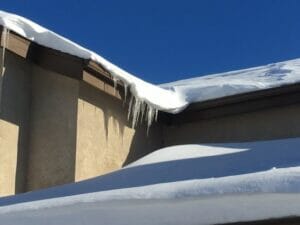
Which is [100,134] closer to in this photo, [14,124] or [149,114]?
[149,114]

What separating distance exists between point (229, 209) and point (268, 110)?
Answer: 412 cm

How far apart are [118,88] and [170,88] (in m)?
1.52

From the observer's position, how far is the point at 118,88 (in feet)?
23.2

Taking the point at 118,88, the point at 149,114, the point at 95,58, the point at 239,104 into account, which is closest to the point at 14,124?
the point at 95,58

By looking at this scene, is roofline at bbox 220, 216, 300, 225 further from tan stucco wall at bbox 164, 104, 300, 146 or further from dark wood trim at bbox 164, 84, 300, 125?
tan stucco wall at bbox 164, 104, 300, 146

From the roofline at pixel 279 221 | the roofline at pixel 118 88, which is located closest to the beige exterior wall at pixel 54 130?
the roofline at pixel 118 88

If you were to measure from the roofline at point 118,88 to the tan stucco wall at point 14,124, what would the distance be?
7.3 inches

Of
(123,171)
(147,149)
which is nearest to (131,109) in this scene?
(147,149)

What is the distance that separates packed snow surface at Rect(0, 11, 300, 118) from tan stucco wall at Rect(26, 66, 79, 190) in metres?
0.41

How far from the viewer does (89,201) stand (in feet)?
12.5

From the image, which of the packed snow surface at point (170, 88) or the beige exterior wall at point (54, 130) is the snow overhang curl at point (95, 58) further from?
the beige exterior wall at point (54, 130)

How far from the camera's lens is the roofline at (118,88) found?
6641mm

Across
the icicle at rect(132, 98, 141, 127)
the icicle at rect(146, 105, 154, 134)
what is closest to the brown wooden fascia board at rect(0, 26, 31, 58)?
the icicle at rect(132, 98, 141, 127)

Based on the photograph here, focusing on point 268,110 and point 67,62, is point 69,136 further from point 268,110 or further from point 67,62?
point 268,110
